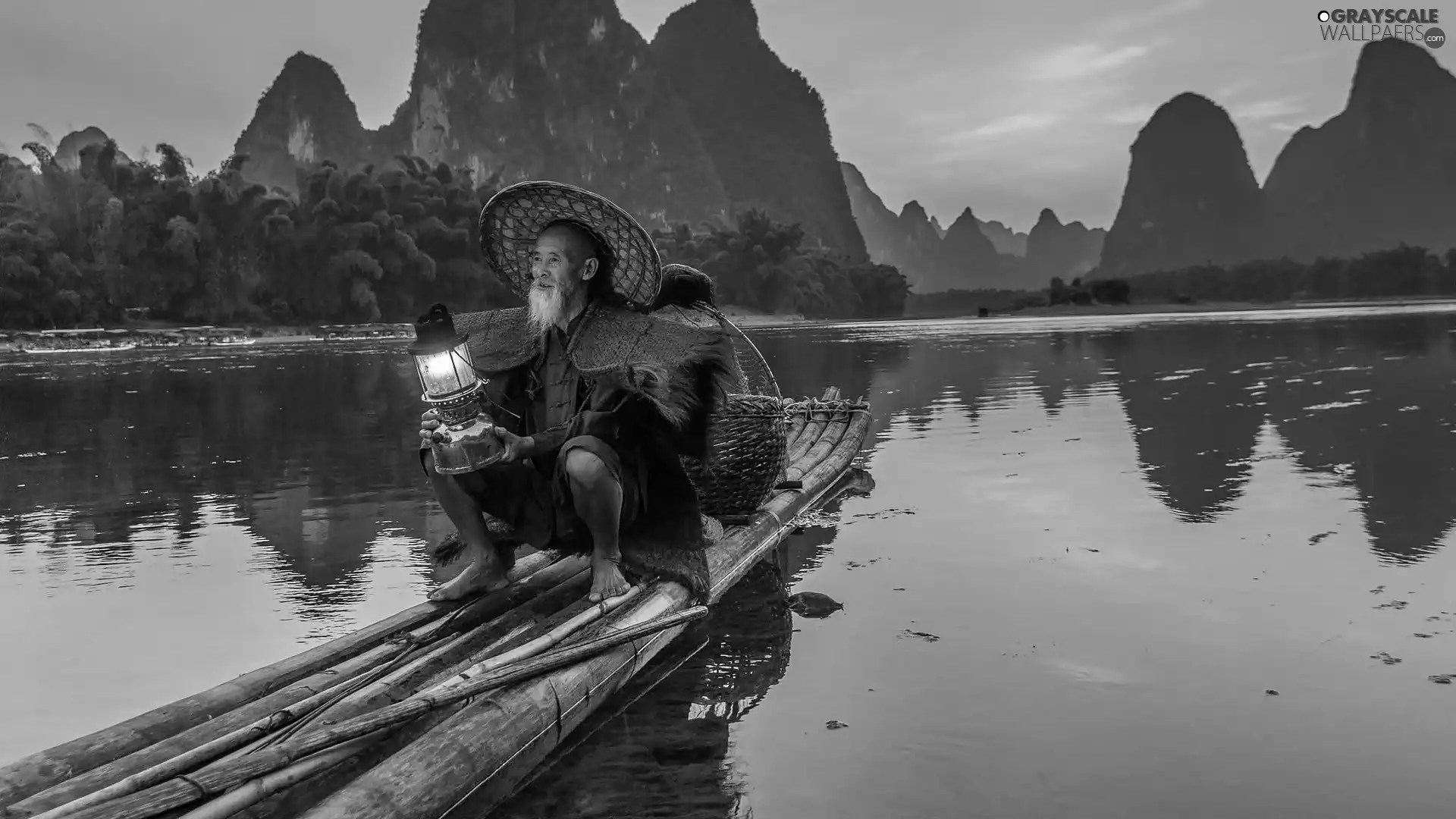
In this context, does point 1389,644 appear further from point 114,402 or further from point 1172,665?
point 114,402

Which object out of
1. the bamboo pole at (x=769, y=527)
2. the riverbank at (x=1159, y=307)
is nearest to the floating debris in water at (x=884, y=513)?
the bamboo pole at (x=769, y=527)

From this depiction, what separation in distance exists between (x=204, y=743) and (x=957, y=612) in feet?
8.64

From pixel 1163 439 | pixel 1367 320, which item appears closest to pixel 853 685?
pixel 1163 439

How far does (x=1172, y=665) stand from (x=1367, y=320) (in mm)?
32348

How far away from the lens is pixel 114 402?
1318cm

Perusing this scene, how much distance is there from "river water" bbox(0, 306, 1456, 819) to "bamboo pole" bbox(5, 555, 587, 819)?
534 mm

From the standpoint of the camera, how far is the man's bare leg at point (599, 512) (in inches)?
124

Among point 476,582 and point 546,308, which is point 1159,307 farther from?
point 476,582

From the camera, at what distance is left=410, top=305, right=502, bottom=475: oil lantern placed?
9.37ft

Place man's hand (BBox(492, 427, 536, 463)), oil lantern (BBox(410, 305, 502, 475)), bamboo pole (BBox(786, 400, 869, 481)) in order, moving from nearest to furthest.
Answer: oil lantern (BBox(410, 305, 502, 475)) < man's hand (BBox(492, 427, 536, 463)) < bamboo pole (BBox(786, 400, 869, 481))

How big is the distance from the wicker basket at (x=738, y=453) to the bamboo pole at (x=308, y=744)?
5.94ft

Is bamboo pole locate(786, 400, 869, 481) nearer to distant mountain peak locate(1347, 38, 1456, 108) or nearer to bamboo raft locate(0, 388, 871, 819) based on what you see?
bamboo raft locate(0, 388, 871, 819)

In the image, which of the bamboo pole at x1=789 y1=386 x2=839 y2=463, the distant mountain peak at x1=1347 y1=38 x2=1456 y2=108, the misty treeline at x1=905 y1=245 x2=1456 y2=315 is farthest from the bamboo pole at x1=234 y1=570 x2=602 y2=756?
the distant mountain peak at x1=1347 y1=38 x2=1456 y2=108

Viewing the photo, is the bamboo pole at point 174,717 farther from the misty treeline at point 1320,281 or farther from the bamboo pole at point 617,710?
the misty treeline at point 1320,281
